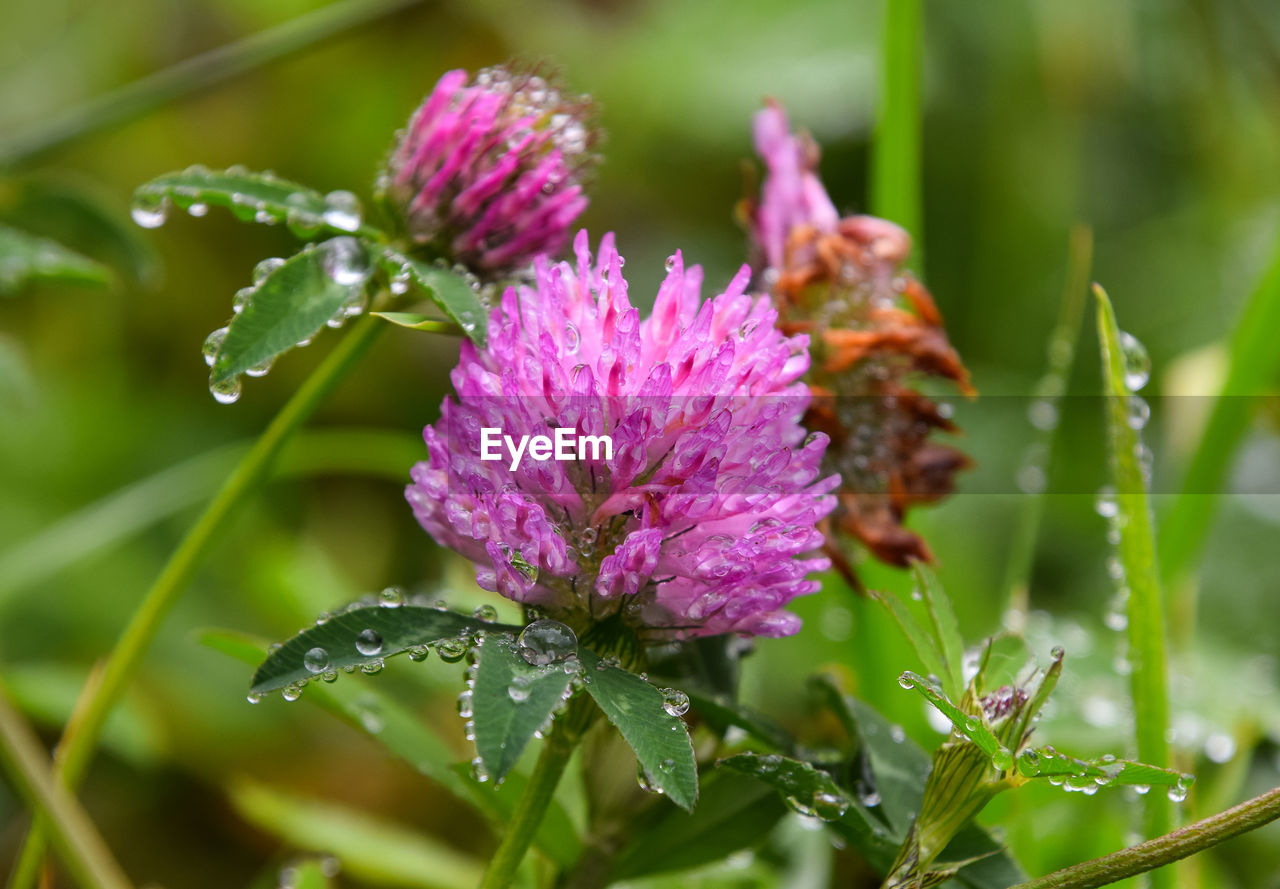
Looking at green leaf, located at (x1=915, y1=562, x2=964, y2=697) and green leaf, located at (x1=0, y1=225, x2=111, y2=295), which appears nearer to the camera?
green leaf, located at (x1=915, y1=562, x2=964, y2=697)

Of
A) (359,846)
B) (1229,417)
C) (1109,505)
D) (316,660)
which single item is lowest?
(359,846)

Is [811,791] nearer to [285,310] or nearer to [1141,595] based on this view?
[1141,595]

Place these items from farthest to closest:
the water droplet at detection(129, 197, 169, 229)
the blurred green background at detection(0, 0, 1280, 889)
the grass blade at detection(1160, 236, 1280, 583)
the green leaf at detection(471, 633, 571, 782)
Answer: the blurred green background at detection(0, 0, 1280, 889), the grass blade at detection(1160, 236, 1280, 583), the water droplet at detection(129, 197, 169, 229), the green leaf at detection(471, 633, 571, 782)

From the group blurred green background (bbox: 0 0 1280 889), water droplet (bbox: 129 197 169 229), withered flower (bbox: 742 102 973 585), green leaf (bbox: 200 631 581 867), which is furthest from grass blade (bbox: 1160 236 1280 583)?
water droplet (bbox: 129 197 169 229)

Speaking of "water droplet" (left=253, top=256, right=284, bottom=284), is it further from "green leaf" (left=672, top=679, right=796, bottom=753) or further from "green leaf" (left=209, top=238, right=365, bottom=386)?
"green leaf" (left=672, top=679, right=796, bottom=753)

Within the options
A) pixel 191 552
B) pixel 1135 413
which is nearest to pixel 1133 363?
pixel 1135 413

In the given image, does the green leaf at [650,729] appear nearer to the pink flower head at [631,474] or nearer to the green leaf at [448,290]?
the pink flower head at [631,474]
